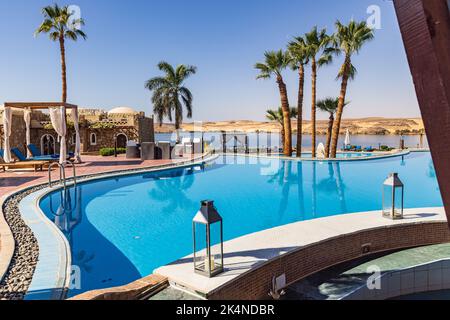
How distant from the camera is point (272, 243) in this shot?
5359 mm

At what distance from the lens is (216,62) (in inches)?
1346

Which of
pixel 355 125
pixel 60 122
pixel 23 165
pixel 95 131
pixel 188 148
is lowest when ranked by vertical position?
pixel 23 165

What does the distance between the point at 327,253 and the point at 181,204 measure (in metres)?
5.77

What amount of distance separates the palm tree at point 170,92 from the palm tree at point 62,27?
27.5ft

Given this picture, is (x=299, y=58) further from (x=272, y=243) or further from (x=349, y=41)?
(x=272, y=243)

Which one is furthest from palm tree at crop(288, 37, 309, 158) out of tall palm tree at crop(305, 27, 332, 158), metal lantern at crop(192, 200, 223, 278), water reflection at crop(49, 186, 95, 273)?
metal lantern at crop(192, 200, 223, 278)

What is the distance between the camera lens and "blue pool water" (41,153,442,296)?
20.4 ft

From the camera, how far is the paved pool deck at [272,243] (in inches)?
163

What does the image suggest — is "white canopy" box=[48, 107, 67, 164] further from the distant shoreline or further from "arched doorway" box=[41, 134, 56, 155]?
the distant shoreline

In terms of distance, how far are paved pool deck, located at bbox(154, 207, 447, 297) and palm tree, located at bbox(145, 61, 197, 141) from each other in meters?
24.2

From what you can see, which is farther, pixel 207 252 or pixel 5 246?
pixel 5 246

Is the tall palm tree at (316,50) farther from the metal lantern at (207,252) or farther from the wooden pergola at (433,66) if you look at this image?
the wooden pergola at (433,66)

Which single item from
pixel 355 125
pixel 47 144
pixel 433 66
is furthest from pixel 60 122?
pixel 355 125
